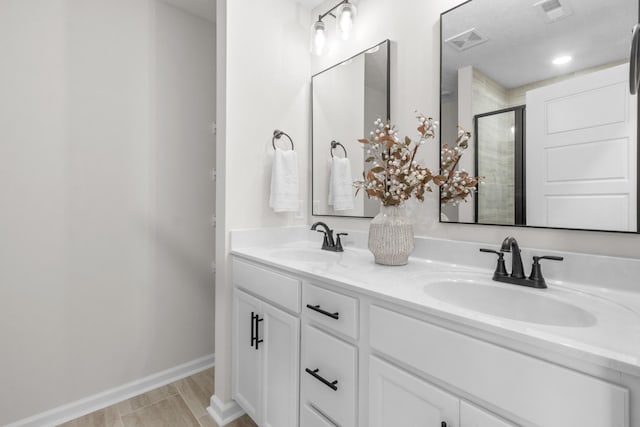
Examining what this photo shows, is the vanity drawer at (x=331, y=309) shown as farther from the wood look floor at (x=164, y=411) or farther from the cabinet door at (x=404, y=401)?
the wood look floor at (x=164, y=411)

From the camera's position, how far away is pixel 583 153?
3.37ft

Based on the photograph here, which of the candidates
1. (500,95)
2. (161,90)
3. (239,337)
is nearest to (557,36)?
(500,95)

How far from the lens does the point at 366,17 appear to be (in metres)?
1.74

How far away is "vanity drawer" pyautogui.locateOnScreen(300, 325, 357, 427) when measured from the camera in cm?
102

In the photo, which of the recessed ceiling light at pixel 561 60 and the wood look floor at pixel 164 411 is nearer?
the recessed ceiling light at pixel 561 60

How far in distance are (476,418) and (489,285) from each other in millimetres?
458

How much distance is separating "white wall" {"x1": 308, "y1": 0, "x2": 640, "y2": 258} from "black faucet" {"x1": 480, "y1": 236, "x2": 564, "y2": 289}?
159 millimetres

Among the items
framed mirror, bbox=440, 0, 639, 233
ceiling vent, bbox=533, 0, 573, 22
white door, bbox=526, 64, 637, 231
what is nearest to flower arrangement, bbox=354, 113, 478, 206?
framed mirror, bbox=440, 0, 639, 233

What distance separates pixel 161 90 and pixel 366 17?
137 centimetres

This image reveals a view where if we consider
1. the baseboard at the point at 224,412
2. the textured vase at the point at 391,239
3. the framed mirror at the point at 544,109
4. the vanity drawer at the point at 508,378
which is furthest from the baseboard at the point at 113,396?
the framed mirror at the point at 544,109

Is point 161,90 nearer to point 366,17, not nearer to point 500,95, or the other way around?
point 366,17

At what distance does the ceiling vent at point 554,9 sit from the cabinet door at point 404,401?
1.30 m

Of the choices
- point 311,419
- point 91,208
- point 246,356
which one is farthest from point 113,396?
point 311,419

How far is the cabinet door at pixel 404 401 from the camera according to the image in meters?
0.77
